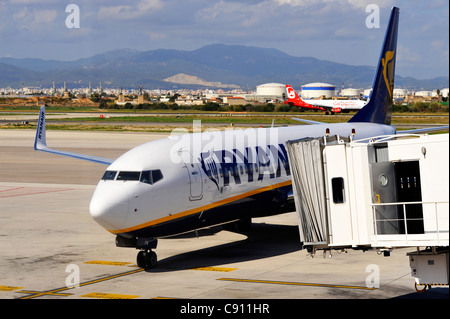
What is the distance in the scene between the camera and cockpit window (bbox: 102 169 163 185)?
22.4 metres

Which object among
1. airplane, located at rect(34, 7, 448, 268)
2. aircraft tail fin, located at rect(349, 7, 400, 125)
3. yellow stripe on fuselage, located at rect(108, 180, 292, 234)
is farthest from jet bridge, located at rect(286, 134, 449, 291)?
aircraft tail fin, located at rect(349, 7, 400, 125)

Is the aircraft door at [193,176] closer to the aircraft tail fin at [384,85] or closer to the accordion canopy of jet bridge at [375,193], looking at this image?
the accordion canopy of jet bridge at [375,193]

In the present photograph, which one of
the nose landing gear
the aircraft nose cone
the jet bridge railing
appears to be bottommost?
the nose landing gear

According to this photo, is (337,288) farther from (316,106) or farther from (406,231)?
(316,106)

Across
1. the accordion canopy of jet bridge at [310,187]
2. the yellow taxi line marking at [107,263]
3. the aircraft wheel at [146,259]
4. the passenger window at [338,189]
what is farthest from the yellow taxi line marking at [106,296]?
the passenger window at [338,189]

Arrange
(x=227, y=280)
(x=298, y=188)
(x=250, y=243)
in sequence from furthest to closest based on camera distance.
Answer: (x=250, y=243) < (x=227, y=280) < (x=298, y=188)

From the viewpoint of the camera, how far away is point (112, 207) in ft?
70.7

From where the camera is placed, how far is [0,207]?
37188 millimetres

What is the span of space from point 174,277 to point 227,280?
1.79 m

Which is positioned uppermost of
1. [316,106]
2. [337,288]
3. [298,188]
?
[316,106]

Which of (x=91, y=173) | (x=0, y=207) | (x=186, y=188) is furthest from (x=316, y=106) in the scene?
(x=186, y=188)

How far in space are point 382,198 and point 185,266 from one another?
8730mm

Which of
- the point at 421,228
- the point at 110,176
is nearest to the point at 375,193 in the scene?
the point at 421,228

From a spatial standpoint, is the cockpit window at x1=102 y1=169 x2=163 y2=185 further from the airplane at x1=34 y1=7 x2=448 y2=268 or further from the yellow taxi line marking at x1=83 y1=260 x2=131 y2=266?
the yellow taxi line marking at x1=83 y1=260 x2=131 y2=266
